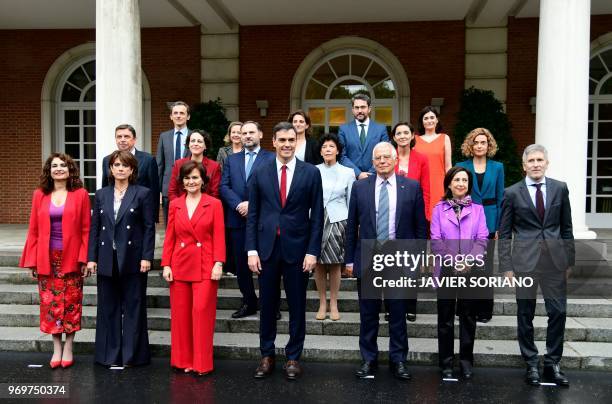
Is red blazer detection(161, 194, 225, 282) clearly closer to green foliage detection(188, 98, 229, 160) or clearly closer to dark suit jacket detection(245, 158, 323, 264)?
dark suit jacket detection(245, 158, 323, 264)

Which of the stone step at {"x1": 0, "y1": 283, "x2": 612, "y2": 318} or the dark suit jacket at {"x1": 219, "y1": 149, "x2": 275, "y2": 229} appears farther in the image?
the stone step at {"x1": 0, "y1": 283, "x2": 612, "y2": 318}

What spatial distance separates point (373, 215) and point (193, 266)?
5.03ft

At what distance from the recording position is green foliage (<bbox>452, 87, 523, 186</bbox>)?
33.9 feet

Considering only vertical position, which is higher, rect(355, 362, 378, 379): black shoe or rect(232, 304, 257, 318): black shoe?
rect(232, 304, 257, 318): black shoe

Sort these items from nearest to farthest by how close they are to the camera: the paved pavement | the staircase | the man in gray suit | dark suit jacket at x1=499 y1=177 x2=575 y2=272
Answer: the paved pavement → dark suit jacket at x1=499 y1=177 x2=575 y2=272 → the staircase → the man in gray suit

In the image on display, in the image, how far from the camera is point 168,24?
38.7 ft

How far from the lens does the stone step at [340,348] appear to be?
15.7ft

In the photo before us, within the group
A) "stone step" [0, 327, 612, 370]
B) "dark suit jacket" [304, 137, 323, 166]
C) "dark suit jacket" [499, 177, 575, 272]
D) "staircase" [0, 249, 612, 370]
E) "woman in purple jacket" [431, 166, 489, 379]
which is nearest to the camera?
"dark suit jacket" [499, 177, 575, 272]

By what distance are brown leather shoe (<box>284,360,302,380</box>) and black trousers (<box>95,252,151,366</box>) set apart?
135cm

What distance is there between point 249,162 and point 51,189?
1.79 meters

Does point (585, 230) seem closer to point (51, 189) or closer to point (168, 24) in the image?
point (51, 189)

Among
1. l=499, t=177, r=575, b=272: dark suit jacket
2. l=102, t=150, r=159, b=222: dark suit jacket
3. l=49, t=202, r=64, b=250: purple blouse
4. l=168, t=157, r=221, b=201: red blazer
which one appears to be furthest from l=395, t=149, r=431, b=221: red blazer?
l=49, t=202, r=64, b=250: purple blouse

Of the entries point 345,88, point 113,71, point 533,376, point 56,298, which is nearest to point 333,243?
point 533,376

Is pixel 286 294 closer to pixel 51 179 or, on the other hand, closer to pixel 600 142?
pixel 51 179
